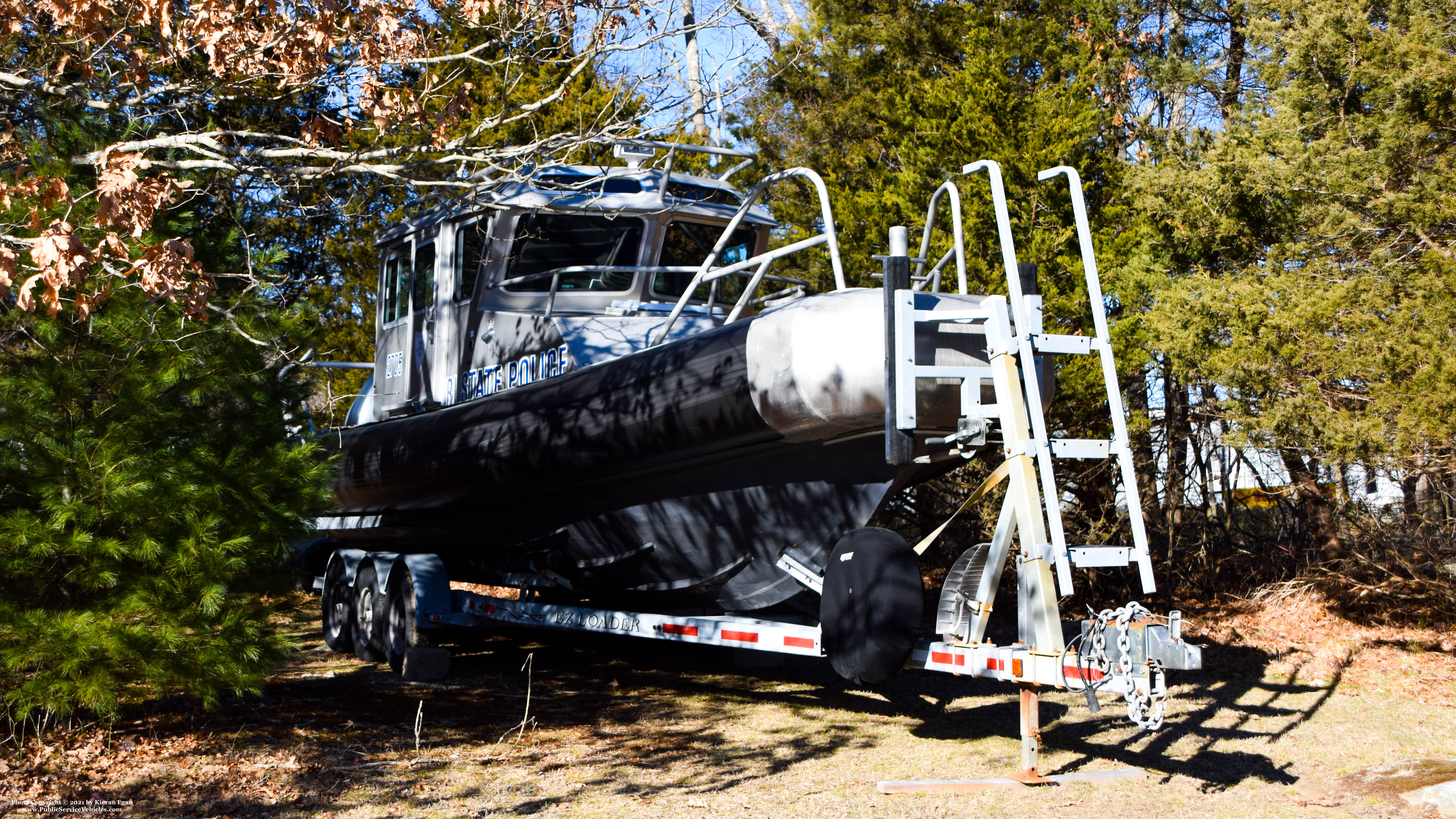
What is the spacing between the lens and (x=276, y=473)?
623 cm

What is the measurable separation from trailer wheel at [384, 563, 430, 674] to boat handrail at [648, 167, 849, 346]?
283 centimetres

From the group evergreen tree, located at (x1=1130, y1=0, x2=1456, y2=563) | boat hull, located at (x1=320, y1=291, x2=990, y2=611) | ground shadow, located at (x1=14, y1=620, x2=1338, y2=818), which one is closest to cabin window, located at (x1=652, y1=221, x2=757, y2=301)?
boat hull, located at (x1=320, y1=291, x2=990, y2=611)

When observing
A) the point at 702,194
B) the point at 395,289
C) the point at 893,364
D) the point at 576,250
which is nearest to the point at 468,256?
the point at 576,250

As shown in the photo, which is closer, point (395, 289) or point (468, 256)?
point (468, 256)

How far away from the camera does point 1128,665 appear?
4867 millimetres

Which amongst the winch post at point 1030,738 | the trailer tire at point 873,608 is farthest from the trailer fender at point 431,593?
the winch post at point 1030,738

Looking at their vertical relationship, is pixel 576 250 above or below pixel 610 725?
above

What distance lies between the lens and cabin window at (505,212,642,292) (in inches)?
339

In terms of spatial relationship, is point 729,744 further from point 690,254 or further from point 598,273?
point 690,254

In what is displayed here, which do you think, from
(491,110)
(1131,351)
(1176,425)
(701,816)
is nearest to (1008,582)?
(1176,425)

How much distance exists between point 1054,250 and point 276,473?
6.51 meters

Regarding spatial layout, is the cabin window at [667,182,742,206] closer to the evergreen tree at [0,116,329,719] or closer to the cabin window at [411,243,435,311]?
the cabin window at [411,243,435,311]

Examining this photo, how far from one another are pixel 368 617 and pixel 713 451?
14.8 ft

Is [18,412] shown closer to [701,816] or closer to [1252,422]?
[701,816]
